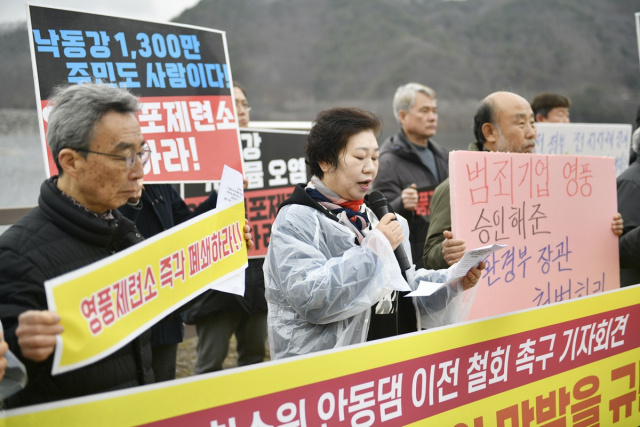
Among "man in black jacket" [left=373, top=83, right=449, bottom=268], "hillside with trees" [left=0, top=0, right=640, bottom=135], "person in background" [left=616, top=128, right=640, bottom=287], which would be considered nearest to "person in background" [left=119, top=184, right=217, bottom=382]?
"man in black jacket" [left=373, top=83, right=449, bottom=268]

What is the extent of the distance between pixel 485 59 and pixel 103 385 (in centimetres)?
1425

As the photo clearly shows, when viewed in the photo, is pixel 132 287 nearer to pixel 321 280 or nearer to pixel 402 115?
pixel 321 280

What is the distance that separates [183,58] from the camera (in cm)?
317

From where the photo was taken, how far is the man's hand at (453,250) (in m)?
2.61

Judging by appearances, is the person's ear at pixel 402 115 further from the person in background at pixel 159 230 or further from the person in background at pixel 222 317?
the person in background at pixel 159 230

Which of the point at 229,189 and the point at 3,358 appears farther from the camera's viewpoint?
the point at 229,189

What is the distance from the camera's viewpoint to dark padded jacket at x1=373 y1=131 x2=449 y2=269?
4180 millimetres

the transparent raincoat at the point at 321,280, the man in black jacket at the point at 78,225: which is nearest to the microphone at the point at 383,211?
the transparent raincoat at the point at 321,280

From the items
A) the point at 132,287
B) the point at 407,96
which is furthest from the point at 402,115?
the point at 132,287

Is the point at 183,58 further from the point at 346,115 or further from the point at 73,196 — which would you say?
the point at 73,196

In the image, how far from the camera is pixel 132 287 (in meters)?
1.58

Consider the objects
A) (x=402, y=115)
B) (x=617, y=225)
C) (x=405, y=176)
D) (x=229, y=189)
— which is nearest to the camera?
(x=229, y=189)

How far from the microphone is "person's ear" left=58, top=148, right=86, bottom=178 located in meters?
1.11

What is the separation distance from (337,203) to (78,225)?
0.93 meters
